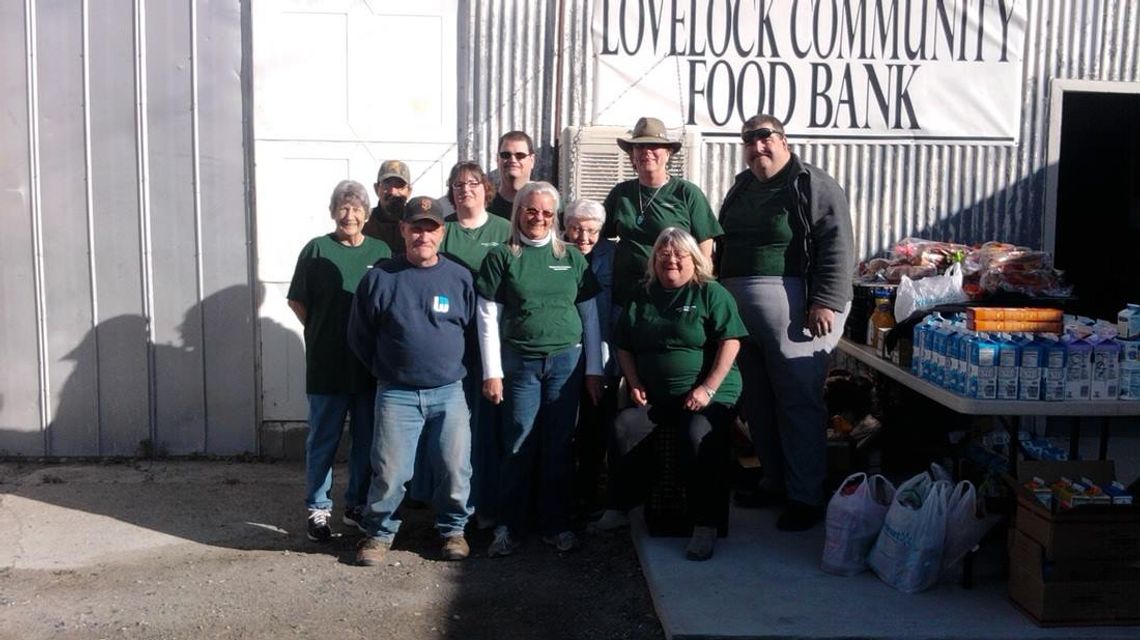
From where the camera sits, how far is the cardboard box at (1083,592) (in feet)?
15.5

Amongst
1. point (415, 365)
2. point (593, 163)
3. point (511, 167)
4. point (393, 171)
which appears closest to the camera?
point (415, 365)

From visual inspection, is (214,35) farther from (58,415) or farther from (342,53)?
(58,415)

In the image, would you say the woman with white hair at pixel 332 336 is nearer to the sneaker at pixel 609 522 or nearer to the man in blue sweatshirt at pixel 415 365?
the man in blue sweatshirt at pixel 415 365

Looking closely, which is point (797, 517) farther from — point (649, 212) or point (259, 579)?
point (259, 579)

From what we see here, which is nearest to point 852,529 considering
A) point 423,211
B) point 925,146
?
point 423,211

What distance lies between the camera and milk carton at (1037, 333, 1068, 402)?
513cm

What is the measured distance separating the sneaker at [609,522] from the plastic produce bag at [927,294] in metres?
1.78

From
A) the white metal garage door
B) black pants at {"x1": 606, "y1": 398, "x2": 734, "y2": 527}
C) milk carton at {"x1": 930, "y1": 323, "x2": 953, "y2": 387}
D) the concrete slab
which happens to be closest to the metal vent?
the white metal garage door

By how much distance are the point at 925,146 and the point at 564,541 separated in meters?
3.76

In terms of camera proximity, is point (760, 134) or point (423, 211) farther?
point (760, 134)

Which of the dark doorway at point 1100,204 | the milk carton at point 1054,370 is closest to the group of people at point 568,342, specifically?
the milk carton at point 1054,370

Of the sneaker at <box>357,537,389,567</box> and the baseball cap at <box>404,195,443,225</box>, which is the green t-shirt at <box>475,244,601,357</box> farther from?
the sneaker at <box>357,537,389,567</box>

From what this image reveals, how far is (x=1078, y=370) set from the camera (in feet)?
16.9

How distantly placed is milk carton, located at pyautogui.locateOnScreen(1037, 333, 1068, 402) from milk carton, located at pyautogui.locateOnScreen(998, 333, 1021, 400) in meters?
0.13
